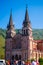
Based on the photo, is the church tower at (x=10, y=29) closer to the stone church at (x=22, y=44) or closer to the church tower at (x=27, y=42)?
the stone church at (x=22, y=44)

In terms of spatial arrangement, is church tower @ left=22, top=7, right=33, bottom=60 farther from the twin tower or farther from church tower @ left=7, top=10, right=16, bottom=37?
church tower @ left=7, top=10, right=16, bottom=37

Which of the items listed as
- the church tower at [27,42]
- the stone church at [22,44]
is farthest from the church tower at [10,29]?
the church tower at [27,42]

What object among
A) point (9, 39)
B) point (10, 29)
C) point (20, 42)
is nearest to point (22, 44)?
point (20, 42)

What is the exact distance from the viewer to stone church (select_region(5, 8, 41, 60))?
70750 millimetres

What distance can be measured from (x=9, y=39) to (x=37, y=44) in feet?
31.8

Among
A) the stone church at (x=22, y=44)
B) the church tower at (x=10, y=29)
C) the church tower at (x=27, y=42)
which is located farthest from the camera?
the church tower at (x=10, y=29)

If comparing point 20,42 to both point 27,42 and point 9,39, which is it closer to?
point 27,42

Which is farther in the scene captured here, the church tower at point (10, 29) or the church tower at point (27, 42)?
the church tower at point (10, 29)

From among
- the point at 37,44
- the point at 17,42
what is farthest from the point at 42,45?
the point at 17,42

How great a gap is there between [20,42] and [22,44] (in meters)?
1.85

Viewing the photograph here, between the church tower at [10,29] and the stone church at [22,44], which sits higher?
the church tower at [10,29]

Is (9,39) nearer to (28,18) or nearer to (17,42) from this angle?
(17,42)

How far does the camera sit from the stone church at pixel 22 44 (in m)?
70.8

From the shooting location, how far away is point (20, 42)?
73562 millimetres
